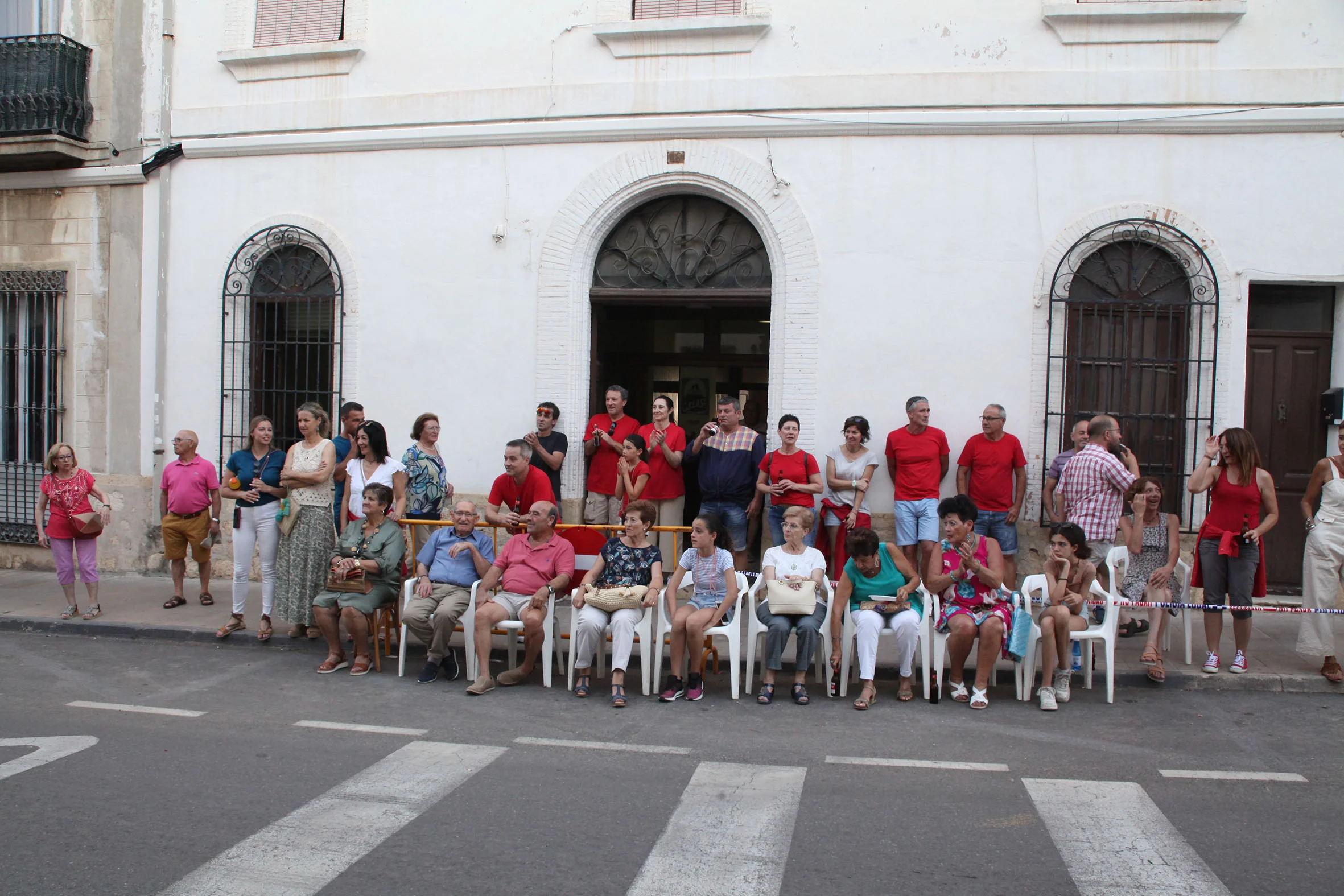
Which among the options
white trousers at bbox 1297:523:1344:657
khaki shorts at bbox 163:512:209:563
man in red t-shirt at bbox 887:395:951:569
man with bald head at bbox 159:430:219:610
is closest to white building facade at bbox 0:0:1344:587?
man in red t-shirt at bbox 887:395:951:569

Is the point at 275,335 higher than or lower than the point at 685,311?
lower

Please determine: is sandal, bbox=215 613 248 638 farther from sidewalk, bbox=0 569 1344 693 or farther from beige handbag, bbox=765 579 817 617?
beige handbag, bbox=765 579 817 617

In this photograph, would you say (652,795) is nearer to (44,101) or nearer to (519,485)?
(519,485)

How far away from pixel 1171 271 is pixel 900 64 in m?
3.06

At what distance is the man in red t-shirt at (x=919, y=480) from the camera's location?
8711 mm

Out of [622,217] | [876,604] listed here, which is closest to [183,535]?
[622,217]

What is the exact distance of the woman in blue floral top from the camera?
672 centimetres

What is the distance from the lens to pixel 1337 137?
870 cm

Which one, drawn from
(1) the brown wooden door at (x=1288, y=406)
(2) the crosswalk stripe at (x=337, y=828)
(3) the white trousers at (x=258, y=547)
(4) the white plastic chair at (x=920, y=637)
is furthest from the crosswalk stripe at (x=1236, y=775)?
(3) the white trousers at (x=258, y=547)

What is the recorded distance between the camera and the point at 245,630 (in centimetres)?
827

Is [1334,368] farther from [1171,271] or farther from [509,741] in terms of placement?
[509,741]

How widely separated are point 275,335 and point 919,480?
692 centimetres

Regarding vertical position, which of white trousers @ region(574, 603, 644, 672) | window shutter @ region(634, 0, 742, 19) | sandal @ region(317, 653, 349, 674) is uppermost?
window shutter @ region(634, 0, 742, 19)

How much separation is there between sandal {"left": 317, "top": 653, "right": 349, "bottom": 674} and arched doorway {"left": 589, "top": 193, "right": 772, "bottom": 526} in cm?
372
